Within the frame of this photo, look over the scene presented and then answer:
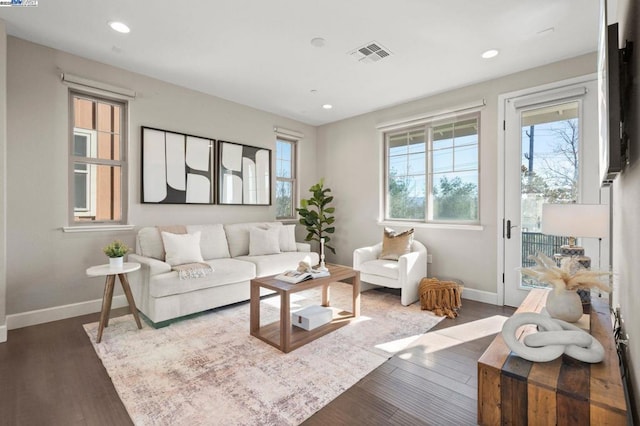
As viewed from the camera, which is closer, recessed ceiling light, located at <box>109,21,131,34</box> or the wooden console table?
the wooden console table

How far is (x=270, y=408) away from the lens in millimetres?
1759

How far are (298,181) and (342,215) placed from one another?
1017 millimetres

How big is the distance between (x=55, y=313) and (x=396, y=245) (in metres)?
3.88

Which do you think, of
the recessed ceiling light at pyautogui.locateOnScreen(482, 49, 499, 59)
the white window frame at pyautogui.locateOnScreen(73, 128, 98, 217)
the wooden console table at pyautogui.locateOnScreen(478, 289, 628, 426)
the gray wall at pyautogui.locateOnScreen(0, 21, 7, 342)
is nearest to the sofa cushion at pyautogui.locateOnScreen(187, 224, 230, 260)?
the white window frame at pyautogui.locateOnScreen(73, 128, 98, 217)

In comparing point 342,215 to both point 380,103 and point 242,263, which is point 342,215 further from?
point 242,263

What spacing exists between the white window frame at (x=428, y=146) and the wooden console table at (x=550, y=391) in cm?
284

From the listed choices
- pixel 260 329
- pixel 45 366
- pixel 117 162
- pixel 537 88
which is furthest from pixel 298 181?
pixel 45 366

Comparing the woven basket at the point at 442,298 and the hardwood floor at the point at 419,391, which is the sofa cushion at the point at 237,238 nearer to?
the woven basket at the point at 442,298

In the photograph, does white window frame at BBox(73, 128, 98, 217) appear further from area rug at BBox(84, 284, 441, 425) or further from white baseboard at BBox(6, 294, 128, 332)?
area rug at BBox(84, 284, 441, 425)

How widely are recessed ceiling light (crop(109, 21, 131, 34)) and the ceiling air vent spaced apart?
2.08m

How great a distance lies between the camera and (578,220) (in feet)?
6.97

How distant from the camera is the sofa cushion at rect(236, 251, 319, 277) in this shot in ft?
12.2

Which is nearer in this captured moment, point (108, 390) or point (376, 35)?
point (108, 390)

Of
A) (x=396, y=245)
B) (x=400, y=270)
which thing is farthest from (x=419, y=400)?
(x=396, y=245)
